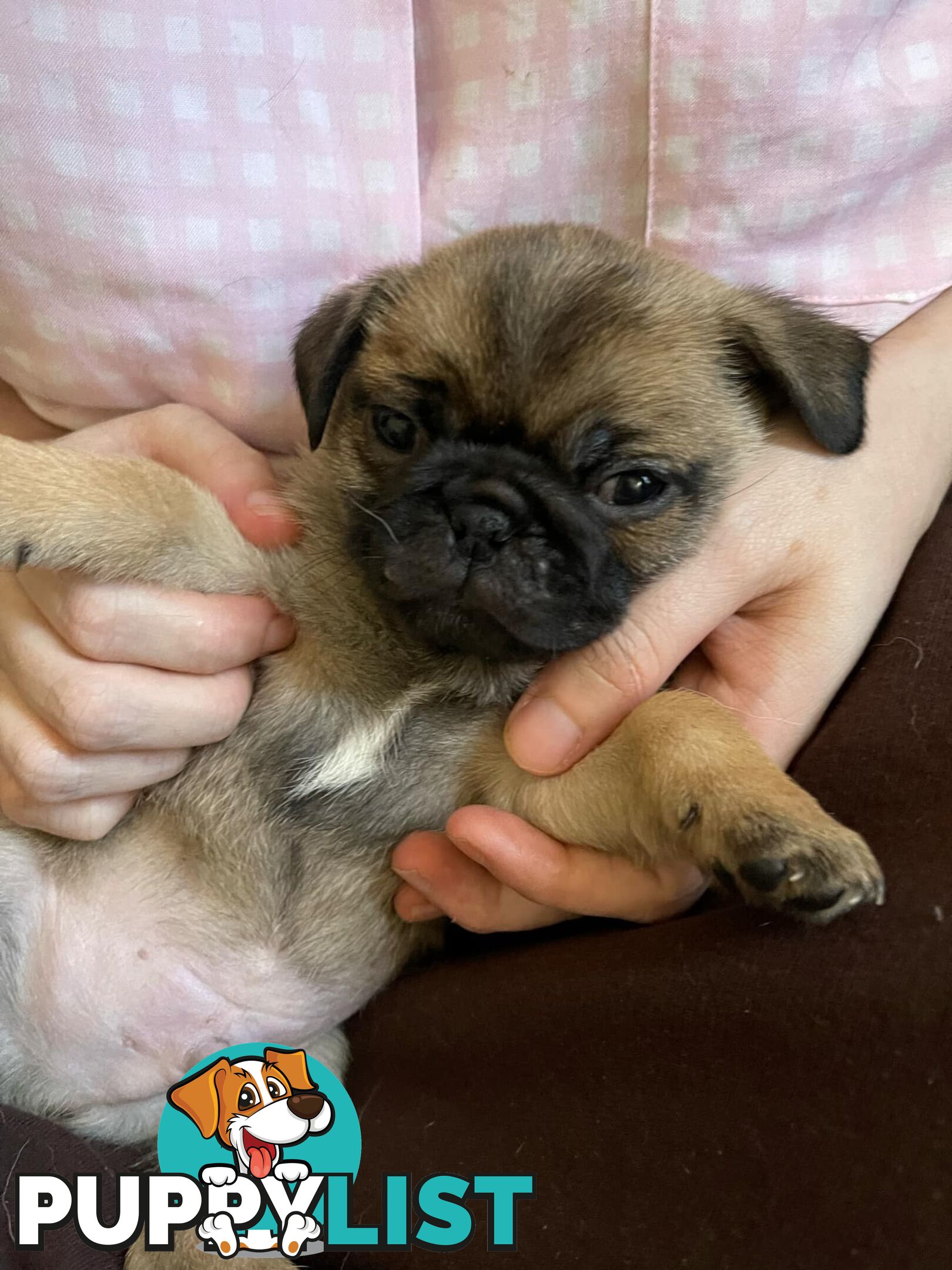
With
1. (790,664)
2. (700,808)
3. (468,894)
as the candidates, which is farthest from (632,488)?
(468,894)

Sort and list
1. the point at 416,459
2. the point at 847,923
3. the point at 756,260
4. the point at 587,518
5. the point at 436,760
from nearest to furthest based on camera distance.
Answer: the point at 847,923 → the point at 587,518 → the point at 416,459 → the point at 436,760 → the point at 756,260

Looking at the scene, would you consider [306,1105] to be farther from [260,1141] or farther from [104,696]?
[104,696]

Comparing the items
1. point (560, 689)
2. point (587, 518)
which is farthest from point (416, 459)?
point (560, 689)

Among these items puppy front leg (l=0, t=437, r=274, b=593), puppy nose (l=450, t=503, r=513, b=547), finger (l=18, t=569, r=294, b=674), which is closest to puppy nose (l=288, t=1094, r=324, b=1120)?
finger (l=18, t=569, r=294, b=674)

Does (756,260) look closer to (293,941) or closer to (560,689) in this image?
(560,689)

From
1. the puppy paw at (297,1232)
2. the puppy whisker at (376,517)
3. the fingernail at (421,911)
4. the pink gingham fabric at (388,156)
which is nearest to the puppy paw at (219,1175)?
the puppy paw at (297,1232)
